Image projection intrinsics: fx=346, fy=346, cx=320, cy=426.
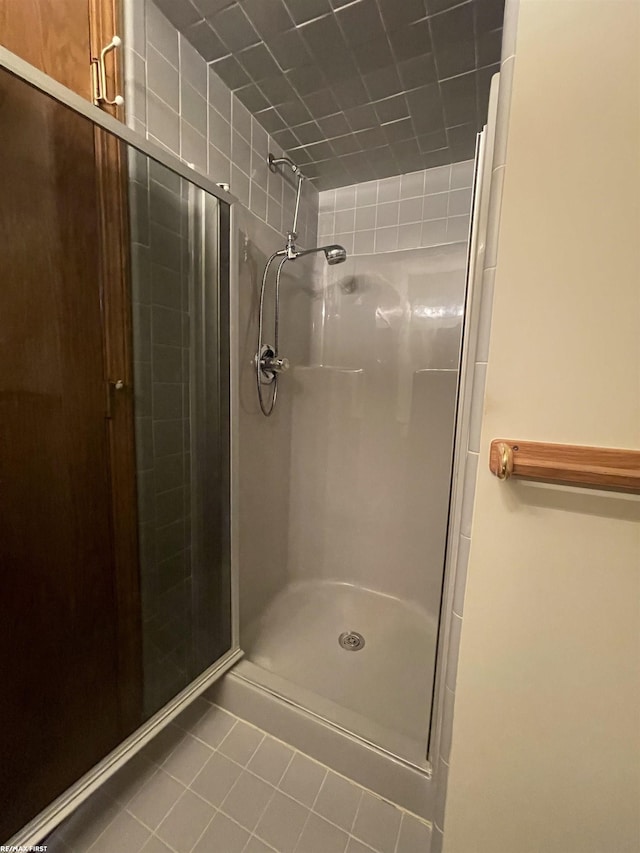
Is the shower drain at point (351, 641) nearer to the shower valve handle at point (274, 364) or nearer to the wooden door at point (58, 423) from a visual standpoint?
the wooden door at point (58, 423)

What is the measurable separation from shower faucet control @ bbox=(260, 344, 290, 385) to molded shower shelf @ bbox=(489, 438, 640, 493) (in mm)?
1078

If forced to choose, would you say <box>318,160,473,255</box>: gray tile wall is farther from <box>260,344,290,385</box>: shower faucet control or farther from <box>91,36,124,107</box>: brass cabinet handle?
<box>91,36,124,107</box>: brass cabinet handle

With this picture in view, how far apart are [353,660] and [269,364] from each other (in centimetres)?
127

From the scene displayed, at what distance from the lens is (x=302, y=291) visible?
68.0 inches

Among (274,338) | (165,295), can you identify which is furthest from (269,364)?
(165,295)

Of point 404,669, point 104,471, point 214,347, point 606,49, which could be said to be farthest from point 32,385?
point 404,669

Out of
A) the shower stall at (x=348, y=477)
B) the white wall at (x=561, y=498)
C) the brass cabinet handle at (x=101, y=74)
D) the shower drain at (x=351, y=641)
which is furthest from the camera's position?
the shower drain at (x=351, y=641)

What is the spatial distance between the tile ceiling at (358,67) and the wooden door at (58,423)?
44 centimetres

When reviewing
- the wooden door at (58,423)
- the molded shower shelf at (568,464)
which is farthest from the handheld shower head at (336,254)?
the molded shower shelf at (568,464)

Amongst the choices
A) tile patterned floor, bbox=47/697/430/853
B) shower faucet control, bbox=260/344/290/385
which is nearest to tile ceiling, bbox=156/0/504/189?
shower faucet control, bbox=260/344/290/385

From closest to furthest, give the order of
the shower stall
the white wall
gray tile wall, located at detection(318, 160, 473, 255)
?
the white wall → the shower stall → gray tile wall, located at detection(318, 160, 473, 255)

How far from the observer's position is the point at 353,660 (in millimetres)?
1391

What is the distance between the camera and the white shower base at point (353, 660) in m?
1.08

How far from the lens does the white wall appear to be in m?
0.51
